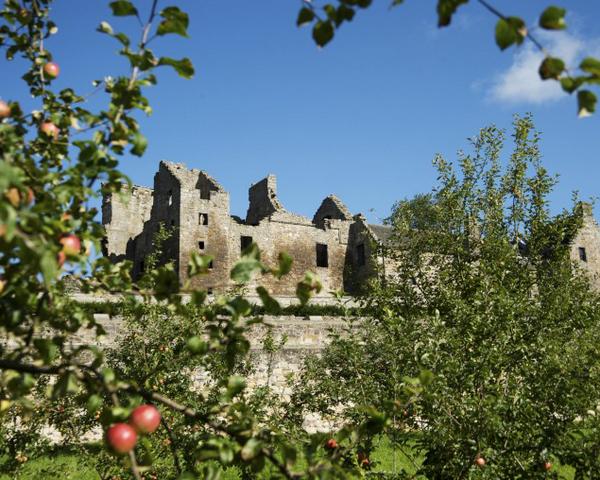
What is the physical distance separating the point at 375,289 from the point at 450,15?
7.24 meters

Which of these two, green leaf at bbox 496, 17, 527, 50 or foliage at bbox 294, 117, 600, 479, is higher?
green leaf at bbox 496, 17, 527, 50

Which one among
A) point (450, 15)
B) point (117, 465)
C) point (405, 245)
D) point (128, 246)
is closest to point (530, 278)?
point (405, 245)

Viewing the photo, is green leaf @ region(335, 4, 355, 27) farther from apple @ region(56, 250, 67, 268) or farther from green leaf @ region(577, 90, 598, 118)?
apple @ region(56, 250, 67, 268)

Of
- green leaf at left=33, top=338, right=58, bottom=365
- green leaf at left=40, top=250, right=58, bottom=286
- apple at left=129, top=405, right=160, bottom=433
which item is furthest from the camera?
green leaf at left=33, top=338, right=58, bottom=365

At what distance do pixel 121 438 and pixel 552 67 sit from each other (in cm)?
207

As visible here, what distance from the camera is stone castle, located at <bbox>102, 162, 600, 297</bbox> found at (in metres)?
32.4

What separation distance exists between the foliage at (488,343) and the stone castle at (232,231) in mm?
20041

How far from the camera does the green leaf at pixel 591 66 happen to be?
171cm

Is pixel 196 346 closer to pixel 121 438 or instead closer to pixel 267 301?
pixel 267 301

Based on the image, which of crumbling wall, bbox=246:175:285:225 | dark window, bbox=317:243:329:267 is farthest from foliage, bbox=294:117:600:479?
crumbling wall, bbox=246:175:285:225

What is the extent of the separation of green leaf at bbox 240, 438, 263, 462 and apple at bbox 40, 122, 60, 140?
1.89m

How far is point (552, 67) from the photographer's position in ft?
5.92

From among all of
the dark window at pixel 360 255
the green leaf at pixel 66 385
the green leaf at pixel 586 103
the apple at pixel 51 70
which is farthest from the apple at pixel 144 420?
the dark window at pixel 360 255

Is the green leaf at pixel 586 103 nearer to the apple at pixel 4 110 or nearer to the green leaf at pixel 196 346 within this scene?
the green leaf at pixel 196 346
